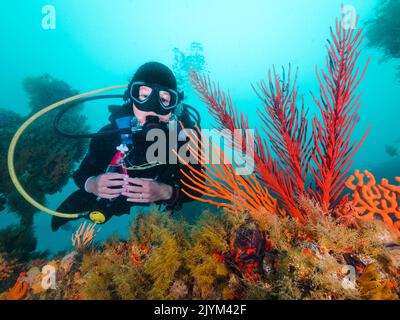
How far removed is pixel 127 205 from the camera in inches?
161

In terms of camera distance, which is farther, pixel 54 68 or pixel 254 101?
pixel 254 101

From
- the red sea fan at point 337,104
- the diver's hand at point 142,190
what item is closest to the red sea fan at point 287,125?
the red sea fan at point 337,104

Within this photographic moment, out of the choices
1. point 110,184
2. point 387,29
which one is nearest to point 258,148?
point 110,184

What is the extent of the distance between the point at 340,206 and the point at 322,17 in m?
145

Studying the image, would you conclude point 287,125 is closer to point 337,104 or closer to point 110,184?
point 337,104

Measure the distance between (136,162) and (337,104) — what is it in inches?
126

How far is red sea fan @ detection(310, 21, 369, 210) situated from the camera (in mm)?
1907

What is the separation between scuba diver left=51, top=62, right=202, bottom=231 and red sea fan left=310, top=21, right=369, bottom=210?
2.13m

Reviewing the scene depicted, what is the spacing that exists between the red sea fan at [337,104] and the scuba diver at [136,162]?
2.13 meters

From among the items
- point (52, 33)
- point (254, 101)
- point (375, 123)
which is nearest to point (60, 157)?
point (375, 123)

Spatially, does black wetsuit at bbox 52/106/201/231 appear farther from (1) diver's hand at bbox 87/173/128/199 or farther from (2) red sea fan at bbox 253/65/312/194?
(2) red sea fan at bbox 253/65/312/194

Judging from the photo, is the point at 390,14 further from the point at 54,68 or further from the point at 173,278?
the point at 54,68

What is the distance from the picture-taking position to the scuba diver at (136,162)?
3.59 m

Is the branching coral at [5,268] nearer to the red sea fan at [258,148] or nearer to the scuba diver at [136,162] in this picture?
the scuba diver at [136,162]
